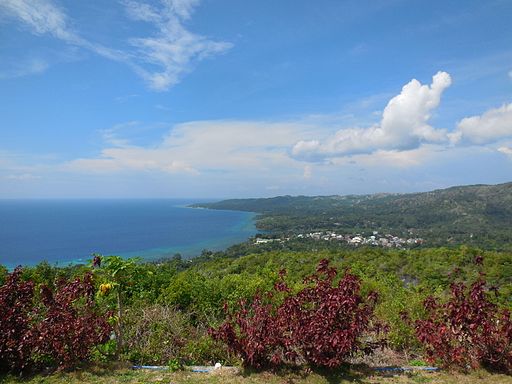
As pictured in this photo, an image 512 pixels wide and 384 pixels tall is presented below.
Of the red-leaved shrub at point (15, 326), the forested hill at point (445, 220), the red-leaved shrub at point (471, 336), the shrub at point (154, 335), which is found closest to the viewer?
the red-leaved shrub at point (15, 326)

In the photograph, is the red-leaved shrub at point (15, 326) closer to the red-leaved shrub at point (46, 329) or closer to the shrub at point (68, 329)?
the red-leaved shrub at point (46, 329)

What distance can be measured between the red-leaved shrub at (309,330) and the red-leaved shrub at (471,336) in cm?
94

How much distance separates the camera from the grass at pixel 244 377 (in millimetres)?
4027

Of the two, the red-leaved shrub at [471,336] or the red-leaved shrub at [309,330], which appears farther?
the red-leaved shrub at [471,336]

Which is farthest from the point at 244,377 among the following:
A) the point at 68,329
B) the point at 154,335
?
the point at 68,329

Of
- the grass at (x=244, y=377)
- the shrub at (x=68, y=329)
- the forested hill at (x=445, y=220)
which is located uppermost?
the shrub at (x=68, y=329)

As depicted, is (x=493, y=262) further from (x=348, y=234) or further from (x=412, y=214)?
(x=412, y=214)

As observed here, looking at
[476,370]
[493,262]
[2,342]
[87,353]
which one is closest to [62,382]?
[87,353]

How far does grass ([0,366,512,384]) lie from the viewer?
4.03m

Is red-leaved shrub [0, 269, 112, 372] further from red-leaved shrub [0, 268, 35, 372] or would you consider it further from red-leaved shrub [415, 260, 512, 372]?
red-leaved shrub [415, 260, 512, 372]

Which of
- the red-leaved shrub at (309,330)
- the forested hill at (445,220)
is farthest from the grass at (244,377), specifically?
the forested hill at (445,220)

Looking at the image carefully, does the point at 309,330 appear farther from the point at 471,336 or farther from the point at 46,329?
the point at 46,329

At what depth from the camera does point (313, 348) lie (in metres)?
4.12

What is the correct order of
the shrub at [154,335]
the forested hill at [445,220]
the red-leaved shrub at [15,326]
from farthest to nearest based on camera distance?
the forested hill at [445,220], the shrub at [154,335], the red-leaved shrub at [15,326]
